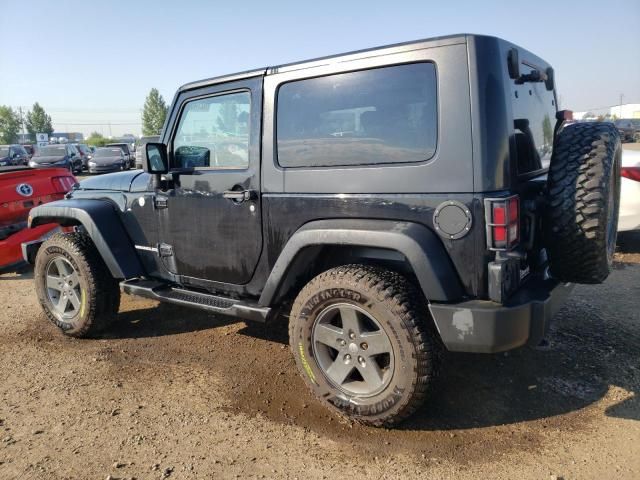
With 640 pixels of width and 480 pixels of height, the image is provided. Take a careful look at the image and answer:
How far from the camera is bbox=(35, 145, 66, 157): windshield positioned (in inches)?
903

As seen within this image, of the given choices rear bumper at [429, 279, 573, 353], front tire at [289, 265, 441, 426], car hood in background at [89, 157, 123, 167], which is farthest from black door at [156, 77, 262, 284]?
car hood in background at [89, 157, 123, 167]

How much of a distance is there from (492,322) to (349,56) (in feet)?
5.41

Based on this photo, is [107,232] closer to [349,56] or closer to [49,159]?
[349,56]

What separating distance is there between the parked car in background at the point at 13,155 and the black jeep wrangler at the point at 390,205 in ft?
80.0

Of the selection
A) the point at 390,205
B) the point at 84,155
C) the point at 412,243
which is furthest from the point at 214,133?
the point at 84,155

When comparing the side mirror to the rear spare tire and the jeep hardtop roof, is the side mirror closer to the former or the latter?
the jeep hardtop roof

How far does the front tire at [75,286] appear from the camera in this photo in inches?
161

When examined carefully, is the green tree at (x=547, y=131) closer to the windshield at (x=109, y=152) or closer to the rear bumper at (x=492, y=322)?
the rear bumper at (x=492, y=322)

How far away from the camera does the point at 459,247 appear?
249 cm

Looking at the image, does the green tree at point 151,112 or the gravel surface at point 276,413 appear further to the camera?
the green tree at point 151,112

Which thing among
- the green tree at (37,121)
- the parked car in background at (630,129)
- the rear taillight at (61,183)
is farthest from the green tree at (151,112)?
the rear taillight at (61,183)

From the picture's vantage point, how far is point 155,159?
3637 millimetres

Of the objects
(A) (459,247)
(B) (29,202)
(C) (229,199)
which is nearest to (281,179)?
(C) (229,199)

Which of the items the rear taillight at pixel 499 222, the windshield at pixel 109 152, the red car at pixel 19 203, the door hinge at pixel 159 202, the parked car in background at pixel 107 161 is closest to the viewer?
the rear taillight at pixel 499 222
